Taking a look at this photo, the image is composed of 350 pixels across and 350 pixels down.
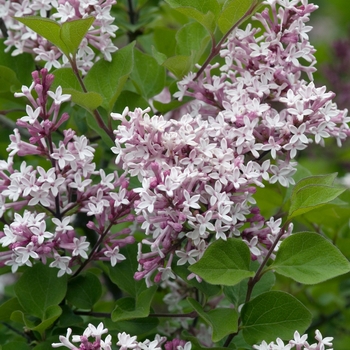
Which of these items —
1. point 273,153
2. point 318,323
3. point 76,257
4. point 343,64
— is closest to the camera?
point 273,153

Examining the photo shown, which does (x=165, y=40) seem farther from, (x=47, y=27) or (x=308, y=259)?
(x=308, y=259)

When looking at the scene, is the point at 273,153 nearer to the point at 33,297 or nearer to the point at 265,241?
the point at 265,241

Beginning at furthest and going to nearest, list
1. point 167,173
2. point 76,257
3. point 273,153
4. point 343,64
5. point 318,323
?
point 343,64 < point 318,323 < point 76,257 < point 273,153 < point 167,173

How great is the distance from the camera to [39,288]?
1.50m

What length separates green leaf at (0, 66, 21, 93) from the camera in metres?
1.67

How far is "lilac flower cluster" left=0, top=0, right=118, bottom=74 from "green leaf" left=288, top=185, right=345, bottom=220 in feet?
1.88

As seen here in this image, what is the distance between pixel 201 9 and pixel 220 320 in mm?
706

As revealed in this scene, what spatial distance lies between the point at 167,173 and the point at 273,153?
241 mm

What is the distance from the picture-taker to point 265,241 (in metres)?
1.40

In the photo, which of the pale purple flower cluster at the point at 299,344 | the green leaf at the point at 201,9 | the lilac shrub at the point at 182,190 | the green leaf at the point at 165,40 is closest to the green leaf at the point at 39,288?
the lilac shrub at the point at 182,190

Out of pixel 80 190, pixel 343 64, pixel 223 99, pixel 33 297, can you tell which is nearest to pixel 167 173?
pixel 80 190

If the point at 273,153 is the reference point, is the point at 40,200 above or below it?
below

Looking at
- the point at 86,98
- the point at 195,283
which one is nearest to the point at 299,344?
the point at 195,283

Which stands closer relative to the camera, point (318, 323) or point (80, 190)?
point (80, 190)
